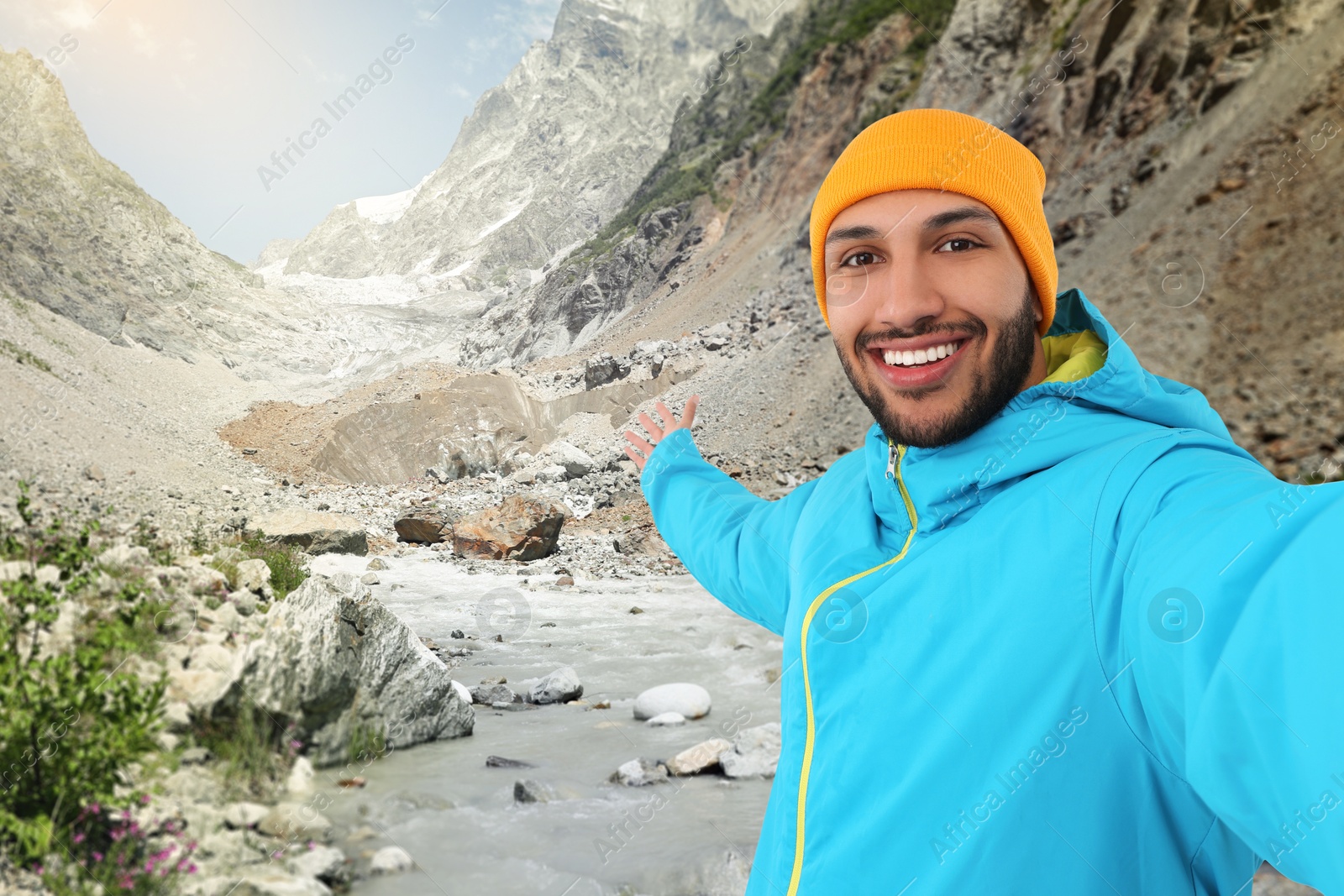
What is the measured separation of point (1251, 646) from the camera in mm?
340

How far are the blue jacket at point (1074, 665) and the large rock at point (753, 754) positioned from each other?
1.69 meters

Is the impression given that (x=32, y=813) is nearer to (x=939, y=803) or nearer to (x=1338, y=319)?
(x=939, y=803)

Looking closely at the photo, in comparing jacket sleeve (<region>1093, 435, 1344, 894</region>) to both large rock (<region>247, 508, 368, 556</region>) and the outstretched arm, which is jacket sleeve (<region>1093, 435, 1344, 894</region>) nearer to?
the outstretched arm

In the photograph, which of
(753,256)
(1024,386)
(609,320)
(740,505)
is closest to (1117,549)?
(1024,386)

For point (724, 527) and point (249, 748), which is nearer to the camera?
point (724, 527)

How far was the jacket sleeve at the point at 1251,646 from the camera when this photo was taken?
12.4 inches

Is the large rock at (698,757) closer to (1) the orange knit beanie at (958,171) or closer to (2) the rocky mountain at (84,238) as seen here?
(1) the orange knit beanie at (958,171)

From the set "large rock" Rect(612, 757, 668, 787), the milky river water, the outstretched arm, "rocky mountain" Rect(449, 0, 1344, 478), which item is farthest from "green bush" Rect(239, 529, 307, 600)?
"rocky mountain" Rect(449, 0, 1344, 478)

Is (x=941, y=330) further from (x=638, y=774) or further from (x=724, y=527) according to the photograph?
(x=638, y=774)

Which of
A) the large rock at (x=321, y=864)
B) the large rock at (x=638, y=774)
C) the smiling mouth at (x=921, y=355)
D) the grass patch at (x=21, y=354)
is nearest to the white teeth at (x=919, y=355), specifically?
the smiling mouth at (x=921, y=355)

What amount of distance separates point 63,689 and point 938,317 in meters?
1.89

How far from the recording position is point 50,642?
150 centimetres

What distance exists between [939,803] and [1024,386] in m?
0.42

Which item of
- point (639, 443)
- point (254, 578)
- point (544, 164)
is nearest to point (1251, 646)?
point (639, 443)
